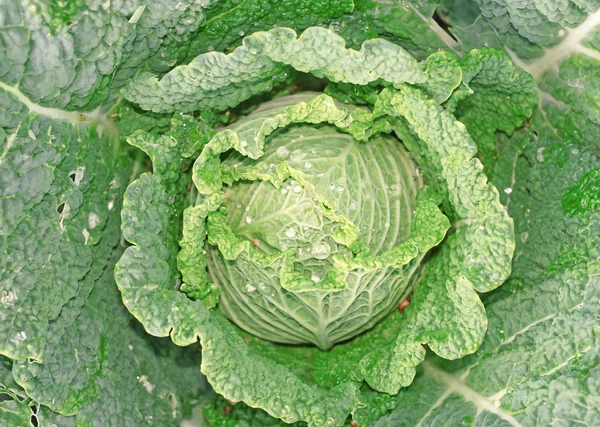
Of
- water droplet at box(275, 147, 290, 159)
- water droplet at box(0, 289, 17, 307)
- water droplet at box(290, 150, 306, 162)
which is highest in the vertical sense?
water droplet at box(290, 150, 306, 162)

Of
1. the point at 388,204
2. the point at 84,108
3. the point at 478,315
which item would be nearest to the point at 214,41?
the point at 84,108

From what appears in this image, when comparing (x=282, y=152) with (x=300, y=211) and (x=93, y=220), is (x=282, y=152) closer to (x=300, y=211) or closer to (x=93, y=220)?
(x=300, y=211)

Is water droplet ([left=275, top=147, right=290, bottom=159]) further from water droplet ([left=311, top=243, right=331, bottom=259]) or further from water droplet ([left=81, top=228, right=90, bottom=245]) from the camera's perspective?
water droplet ([left=81, top=228, right=90, bottom=245])

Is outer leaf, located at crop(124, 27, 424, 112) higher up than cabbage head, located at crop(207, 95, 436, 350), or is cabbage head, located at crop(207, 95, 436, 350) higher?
outer leaf, located at crop(124, 27, 424, 112)

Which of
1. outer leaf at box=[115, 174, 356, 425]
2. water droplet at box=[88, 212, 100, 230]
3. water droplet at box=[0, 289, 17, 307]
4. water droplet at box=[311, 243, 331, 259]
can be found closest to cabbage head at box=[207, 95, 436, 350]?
water droplet at box=[311, 243, 331, 259]

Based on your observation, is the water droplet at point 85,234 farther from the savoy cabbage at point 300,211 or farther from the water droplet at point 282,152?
the water droplet at point 282,152

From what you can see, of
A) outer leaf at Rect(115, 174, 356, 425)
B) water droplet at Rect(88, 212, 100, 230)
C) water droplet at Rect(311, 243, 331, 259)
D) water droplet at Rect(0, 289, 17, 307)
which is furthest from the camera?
water droplet at Rect(88, 212, 100, 230)

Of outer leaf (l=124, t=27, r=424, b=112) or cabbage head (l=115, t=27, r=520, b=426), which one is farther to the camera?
cabbage head (l=115, t=27, r=520, b=426)

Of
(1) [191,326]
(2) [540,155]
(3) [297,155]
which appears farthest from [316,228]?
(2) [540,155]

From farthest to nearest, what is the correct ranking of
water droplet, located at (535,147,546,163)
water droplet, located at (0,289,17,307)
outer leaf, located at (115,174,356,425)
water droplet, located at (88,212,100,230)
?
water droplet, located at (535,147,546,163)
water droplet, located at (88,212,100,230)
outer leaf, located at (115,174,356,425)
water droplet, located at (0,289,17,307)
